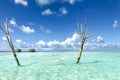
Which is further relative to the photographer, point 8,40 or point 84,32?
point 84,32

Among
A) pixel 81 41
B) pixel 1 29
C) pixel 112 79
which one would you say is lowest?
pixel 112 79

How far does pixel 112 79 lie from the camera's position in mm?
16500

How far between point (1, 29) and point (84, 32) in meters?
12.5

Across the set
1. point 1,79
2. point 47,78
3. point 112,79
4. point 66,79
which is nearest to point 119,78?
point 112,79

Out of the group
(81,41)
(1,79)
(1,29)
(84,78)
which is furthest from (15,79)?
(81,41)

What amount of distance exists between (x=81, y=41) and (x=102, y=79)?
11.5m

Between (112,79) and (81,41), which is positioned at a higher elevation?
(81,41)

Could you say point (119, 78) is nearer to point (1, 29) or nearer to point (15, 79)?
point (15, 79)

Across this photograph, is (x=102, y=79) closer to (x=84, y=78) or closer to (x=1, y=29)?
(x=84, y=78)

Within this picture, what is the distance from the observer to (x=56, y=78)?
677 inches

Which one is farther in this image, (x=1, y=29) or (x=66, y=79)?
(x=1, y=29)

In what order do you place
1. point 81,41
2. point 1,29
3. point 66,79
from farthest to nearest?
point 81,41
point 1,29
point 66,79

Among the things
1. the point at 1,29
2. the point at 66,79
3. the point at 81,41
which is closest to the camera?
the point at 66,79

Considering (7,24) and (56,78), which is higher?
(7,24)
